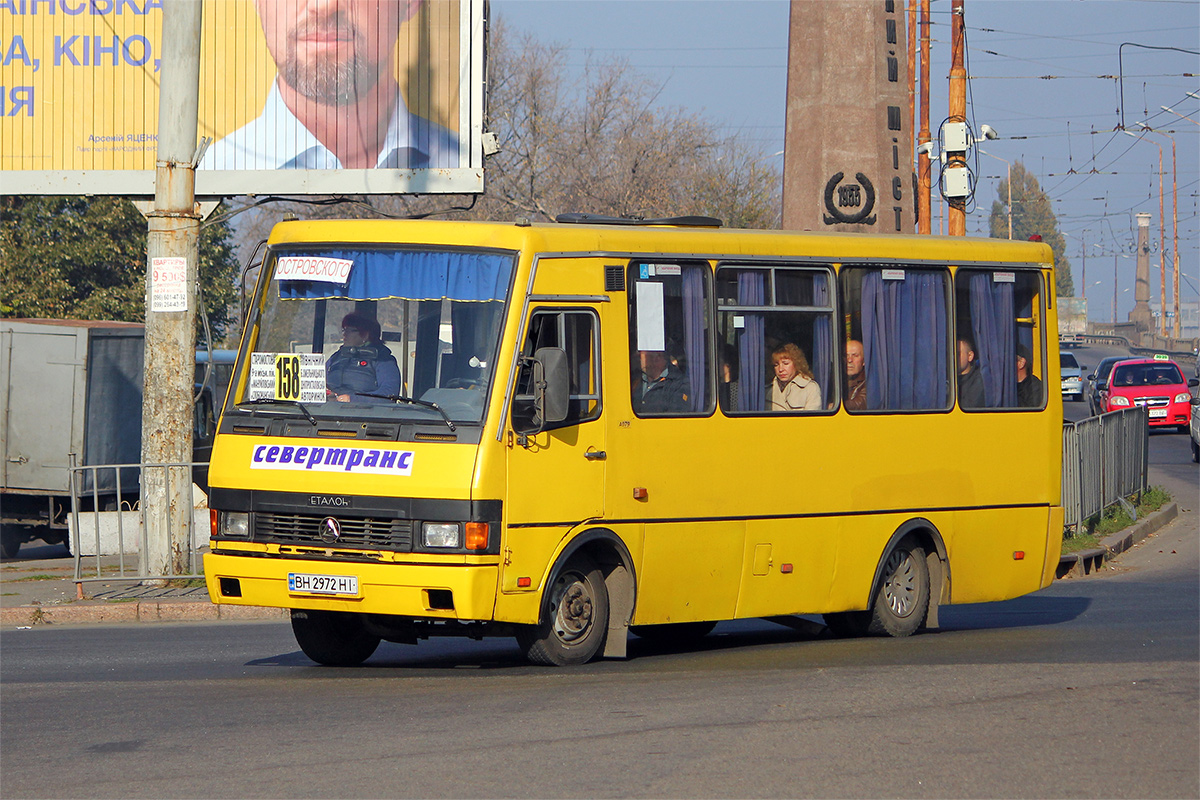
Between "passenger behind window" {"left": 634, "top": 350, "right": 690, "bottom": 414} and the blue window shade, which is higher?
the blue window shade

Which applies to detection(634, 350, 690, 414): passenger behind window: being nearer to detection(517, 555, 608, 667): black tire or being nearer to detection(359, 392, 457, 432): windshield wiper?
detection(517, 555, 608, 667): black tire

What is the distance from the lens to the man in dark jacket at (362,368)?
9.09 meters

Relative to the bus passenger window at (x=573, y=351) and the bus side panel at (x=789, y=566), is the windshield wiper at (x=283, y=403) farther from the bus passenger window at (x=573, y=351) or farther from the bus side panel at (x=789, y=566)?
the bus side panel at (x=789, y=566)

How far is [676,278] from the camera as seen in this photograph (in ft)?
32.8

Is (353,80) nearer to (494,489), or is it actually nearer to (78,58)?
(78,58)

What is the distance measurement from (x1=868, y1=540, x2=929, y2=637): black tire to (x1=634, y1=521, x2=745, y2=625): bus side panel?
1537 mm

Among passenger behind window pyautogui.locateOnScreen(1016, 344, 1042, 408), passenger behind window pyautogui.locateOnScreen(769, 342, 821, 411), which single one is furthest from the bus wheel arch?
passenger behind window pyautogui.locateOnScreen(1016, 344, 1042, 408)

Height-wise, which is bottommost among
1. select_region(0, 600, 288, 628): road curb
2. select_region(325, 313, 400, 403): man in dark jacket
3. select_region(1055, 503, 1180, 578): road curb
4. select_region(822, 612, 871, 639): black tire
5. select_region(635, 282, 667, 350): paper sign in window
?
select_region(0, 600, 288, 628): road curb

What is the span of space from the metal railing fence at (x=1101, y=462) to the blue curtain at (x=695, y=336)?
8.51 metres

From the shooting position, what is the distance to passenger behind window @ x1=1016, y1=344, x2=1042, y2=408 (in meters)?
12.0

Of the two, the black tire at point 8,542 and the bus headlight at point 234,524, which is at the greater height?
the bus headlight at point 234,524

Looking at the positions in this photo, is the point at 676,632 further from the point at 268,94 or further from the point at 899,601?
the point at 268,94

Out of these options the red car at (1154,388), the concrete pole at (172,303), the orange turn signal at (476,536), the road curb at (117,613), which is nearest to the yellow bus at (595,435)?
the orange turn signal at (476,536)

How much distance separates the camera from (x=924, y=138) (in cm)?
3147
